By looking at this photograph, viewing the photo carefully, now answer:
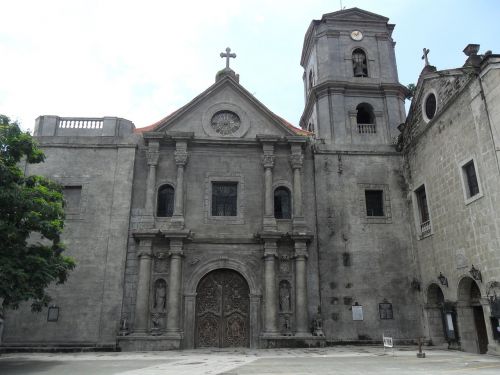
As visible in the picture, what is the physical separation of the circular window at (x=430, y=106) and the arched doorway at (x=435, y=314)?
757cm

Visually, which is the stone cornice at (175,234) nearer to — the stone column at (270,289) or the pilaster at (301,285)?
the stone column at (270,289)

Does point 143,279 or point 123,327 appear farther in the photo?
point 143,279

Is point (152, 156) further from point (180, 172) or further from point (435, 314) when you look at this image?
point (435, 314)

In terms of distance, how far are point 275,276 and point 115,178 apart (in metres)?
8.74

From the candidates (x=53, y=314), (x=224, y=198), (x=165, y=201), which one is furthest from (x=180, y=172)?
(x=53, y=314)

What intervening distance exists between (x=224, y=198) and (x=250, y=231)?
210 centimetres

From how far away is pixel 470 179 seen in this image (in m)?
16.4

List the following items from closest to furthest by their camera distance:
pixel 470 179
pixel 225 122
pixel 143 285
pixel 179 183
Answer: pixel 470 179 → pixel 143 285 → pixel 179 183 → pixel 225 122

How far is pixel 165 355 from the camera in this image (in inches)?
625

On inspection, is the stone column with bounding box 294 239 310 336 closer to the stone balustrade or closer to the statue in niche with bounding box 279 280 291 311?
the statue in niche with bounding box 279 280 291 311

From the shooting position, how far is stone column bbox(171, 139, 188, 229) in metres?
19.4

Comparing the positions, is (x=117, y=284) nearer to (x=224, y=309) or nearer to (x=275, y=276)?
(x=224, y=309)

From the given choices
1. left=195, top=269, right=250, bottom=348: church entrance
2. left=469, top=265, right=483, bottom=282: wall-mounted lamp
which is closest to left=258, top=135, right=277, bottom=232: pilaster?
left=195, top=269, right=250, bottom=348: church entrance

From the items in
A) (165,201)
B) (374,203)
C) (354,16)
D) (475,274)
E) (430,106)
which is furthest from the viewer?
(354,16)
